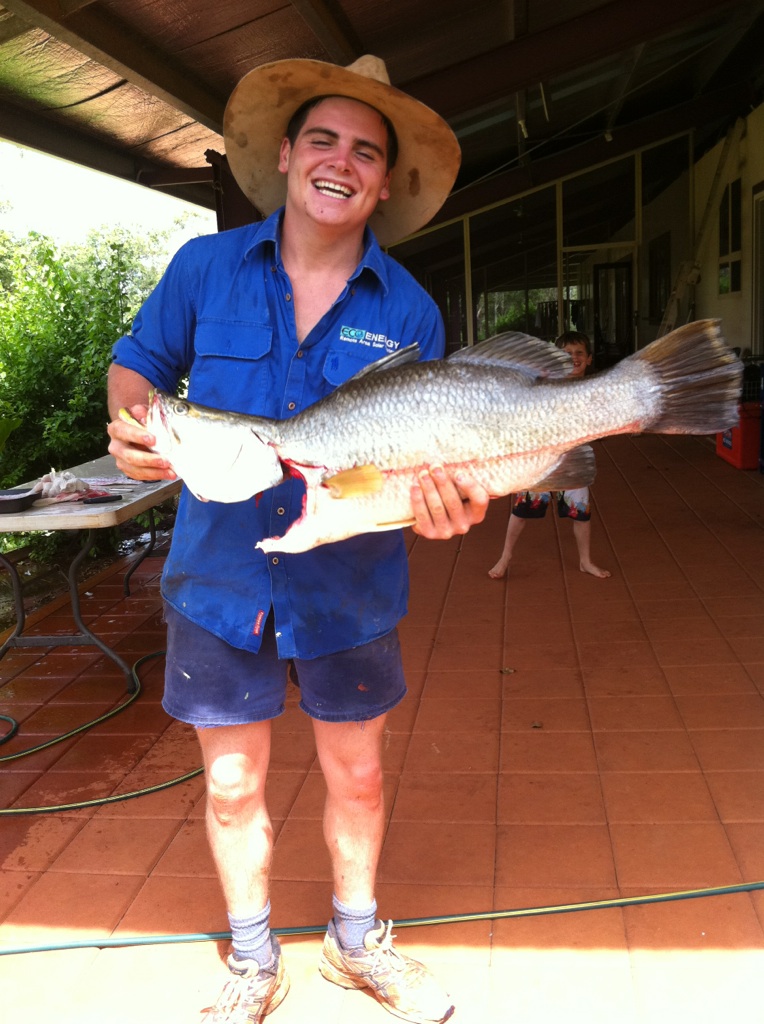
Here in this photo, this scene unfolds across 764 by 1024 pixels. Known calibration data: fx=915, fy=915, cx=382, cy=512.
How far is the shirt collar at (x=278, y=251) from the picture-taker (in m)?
2.41

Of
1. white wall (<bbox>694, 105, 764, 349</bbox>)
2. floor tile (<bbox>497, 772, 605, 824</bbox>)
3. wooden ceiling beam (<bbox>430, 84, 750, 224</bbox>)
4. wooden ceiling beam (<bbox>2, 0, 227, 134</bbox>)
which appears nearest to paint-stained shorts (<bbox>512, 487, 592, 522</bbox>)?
floor tile (<bbox>497, 772, 605, 824</bbox>)

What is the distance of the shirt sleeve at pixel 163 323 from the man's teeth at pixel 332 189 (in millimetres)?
391

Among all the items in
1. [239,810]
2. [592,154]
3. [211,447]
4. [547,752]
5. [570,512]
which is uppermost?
[592,154]


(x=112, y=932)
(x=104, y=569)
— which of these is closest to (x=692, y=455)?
(x=104, y=569)

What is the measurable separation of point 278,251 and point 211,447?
69cm

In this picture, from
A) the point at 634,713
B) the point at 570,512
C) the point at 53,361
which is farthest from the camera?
the point at 53,361

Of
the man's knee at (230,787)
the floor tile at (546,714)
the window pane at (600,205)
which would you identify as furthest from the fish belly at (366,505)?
the window pane at (600,205)

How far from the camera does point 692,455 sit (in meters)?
11.3

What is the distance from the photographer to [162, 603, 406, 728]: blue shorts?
241 centimetres

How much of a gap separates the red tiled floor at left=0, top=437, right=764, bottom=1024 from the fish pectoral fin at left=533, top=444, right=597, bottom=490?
1472mm

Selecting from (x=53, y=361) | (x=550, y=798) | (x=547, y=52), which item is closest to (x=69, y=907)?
(x=550, y=798)

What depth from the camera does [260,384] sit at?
238 cm

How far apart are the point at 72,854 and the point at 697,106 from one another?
569 inches

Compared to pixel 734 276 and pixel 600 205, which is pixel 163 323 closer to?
pixel 734 276
